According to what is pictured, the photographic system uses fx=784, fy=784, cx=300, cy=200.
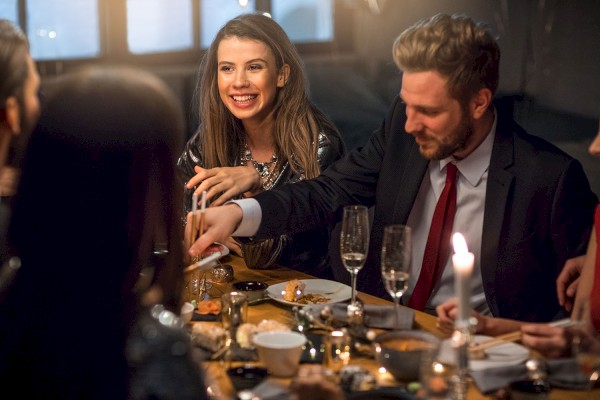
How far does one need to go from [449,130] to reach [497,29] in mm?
1859

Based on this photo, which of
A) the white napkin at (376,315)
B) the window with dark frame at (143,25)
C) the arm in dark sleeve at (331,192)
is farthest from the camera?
the window with dark frame at (143,25)

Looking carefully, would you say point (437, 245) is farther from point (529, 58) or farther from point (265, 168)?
point (529, 58)

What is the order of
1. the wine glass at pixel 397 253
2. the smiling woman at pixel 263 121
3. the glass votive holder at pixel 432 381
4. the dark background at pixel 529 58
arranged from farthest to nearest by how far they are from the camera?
the dark background at pixel 529 58
the smiling woman at pixel 263 121
the wine glass at pixel 397 253
the glass votive holder at pixel 432 381

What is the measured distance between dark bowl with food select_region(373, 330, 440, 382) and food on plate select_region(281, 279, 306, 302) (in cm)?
53

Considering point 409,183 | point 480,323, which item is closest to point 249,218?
point 409,183

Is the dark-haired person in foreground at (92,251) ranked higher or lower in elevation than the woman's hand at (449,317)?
higher

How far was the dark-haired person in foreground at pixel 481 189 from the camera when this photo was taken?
8.23 feet

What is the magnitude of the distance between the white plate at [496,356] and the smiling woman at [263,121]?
141 centimetres

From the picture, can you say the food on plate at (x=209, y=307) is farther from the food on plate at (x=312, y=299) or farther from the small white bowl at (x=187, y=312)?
the food on plate at (x=312, y=299)

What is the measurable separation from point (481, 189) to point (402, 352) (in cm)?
110

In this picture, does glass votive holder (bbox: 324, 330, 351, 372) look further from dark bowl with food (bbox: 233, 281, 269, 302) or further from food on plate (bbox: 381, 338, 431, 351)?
dark bowl with food (bbox: 233, 281, 269, 302)

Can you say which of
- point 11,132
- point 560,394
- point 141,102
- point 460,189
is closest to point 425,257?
point 460,189

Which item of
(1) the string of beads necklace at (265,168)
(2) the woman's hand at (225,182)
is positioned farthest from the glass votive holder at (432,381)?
(1) the string of beads necklace at (265,168)

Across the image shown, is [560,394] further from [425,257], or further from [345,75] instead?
[345,75]
